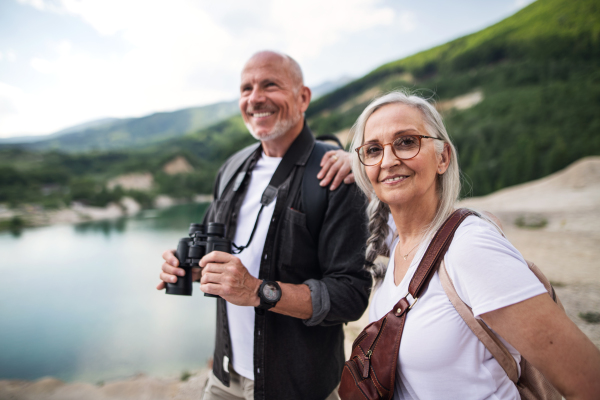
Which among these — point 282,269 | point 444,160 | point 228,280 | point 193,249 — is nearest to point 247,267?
point 282,269

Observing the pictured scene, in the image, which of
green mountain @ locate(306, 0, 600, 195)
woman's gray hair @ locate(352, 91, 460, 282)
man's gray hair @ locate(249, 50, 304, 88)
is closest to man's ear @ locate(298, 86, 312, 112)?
man's gray hair @ locate(249, 50, 304, 88)

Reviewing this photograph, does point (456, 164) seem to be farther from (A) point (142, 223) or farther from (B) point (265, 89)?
(A) point (142, 223)

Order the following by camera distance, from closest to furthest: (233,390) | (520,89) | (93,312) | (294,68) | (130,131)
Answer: (233,390) < (294,68) < (93,312) < (520,89) < (130,131)

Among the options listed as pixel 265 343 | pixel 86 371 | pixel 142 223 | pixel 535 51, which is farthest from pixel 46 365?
pixel 535 51

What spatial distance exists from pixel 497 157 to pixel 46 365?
46.4 meters

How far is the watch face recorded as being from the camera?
4.25 feet

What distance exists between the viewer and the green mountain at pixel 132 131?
79.9 meters

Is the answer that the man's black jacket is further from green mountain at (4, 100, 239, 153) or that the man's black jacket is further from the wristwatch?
green mountain at (4, 100, 239, 153)

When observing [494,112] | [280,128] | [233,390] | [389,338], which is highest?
[494,112]

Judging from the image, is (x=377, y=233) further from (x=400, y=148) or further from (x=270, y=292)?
(x=270, y=292)

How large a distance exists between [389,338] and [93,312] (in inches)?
734

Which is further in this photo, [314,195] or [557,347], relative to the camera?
[314,195]

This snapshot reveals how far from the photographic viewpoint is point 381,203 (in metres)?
1.49

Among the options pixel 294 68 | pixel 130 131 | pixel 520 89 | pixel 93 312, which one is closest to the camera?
pixel 294 68
